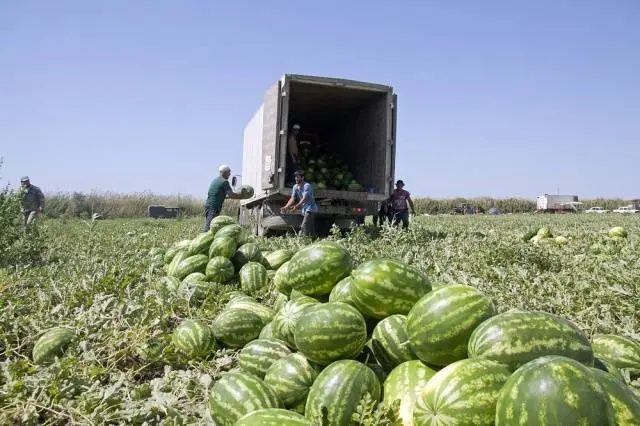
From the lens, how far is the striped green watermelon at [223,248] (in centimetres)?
518

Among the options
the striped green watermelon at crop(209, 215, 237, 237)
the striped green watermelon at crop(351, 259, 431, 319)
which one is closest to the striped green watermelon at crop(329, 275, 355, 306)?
the striped green watermelon at crop(351, 259, 431, 319)

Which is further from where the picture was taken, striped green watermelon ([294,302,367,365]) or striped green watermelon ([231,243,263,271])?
striped green watermelon ([231,243,263,271])

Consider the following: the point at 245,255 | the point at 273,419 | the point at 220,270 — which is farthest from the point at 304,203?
the point at 273,419

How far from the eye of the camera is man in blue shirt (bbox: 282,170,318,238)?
400 inches

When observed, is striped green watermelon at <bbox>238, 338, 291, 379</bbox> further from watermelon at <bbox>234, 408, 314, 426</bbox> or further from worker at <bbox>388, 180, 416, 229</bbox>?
worker at <bbox>388, 180, 416, 229</bbox>

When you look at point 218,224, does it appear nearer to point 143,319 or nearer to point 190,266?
point 190,266

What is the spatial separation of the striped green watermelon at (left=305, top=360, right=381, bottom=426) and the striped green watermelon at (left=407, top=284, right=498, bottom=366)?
0.27m

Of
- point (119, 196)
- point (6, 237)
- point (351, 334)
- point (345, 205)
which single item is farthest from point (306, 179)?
point (119, 196)

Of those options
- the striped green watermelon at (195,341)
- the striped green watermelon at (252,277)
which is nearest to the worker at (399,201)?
the striped green watermelon at (252,277)

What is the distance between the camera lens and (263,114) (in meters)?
11.4

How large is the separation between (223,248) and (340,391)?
3301mm

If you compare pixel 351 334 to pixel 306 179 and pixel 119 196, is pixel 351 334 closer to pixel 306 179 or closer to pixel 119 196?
pixel 306 179

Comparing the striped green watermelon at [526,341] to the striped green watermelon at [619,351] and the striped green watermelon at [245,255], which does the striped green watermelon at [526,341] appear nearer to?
the striped green watermelon at [619,351]

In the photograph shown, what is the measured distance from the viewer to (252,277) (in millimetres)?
4793
